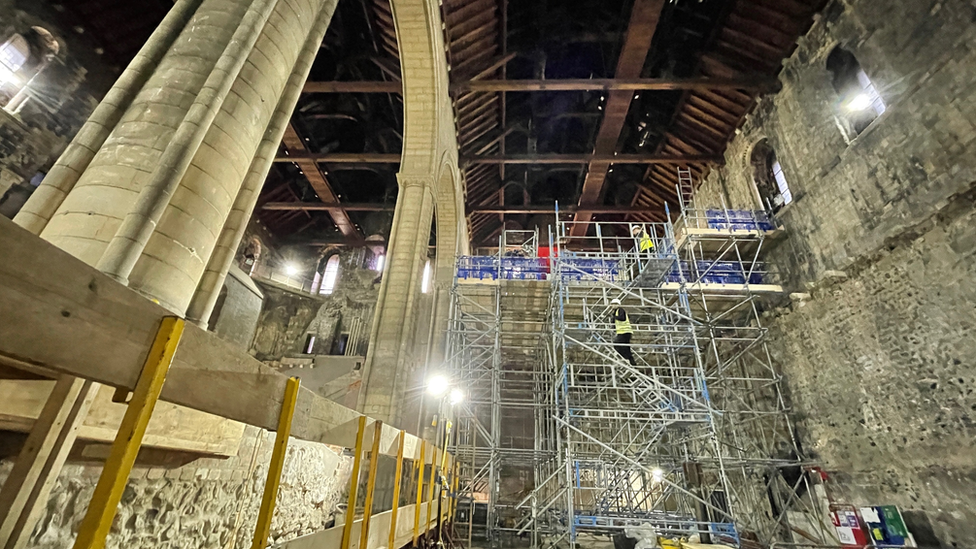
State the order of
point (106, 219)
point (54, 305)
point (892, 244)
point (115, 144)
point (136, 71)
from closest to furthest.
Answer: point (54, 305), point (106, 219), point (115, 144), point (136, 71), point (892, 244)

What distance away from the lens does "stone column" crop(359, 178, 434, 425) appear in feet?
27.2

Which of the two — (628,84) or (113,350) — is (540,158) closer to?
(628,84)

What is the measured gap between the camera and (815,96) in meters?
9.52

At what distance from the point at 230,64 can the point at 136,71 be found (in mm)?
738

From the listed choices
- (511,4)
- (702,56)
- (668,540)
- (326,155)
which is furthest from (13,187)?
(702,56)

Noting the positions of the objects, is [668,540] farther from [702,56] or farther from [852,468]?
[702,56]

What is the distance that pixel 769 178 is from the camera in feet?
37.4

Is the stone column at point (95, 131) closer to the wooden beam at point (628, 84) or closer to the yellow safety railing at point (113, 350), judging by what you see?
the yellow safety railing at point (113, 350)

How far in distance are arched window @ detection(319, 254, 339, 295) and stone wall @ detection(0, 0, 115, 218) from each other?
38.8 ft

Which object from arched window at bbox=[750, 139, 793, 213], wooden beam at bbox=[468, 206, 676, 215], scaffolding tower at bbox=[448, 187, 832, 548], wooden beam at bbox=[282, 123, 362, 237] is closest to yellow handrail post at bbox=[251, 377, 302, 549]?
scaffolding tower at bbox=[448, 187, 832, 548]

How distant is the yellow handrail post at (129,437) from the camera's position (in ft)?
3.74

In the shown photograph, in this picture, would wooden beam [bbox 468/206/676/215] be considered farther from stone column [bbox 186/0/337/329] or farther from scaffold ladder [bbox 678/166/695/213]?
stone column [bbox 186/0/337/329]

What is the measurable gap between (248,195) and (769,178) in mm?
12230

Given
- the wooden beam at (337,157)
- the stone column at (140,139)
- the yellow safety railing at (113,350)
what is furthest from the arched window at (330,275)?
the yellow safety railing at (113,350)
